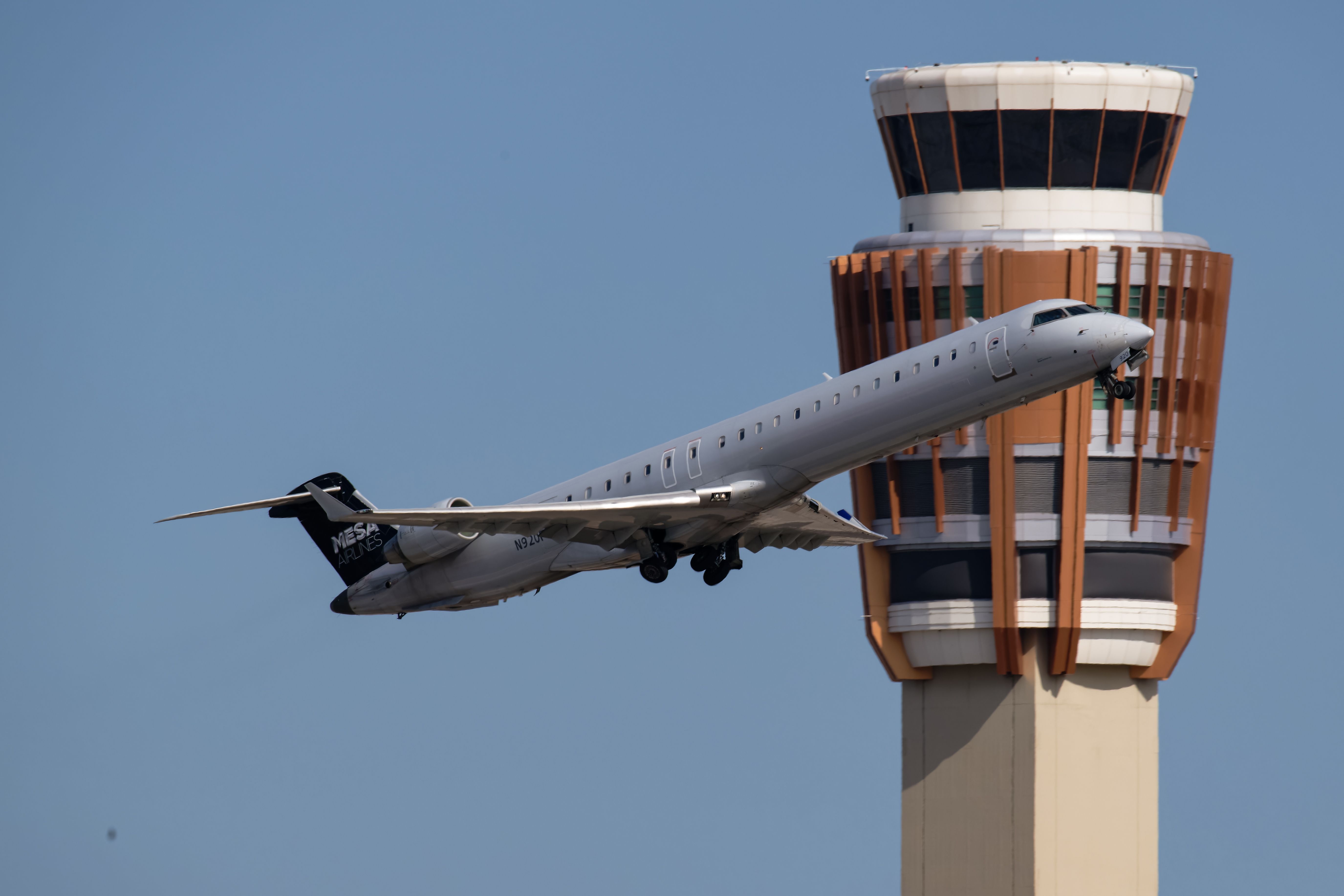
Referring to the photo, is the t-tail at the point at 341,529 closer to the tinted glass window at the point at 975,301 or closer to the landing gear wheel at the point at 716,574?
the landing gear wheel at the point at 716,574

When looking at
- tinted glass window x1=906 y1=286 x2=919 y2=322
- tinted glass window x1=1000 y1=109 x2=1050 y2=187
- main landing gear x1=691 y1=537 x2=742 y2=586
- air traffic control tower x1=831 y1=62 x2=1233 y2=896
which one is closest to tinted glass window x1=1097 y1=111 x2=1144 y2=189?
air traffic control tower x1=831 y1=62 x2=1233 y2=896

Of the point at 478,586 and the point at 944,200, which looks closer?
the point at 478,586

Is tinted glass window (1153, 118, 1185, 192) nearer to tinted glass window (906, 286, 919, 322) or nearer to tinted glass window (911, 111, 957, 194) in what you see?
tinted glass window (911, 111, 957, 194)

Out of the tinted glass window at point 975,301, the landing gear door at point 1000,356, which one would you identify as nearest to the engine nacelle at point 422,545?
the landing gear door at point 1000,356

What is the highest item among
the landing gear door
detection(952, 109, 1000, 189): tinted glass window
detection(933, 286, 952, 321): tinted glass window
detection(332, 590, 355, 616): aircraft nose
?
detection(952, 109, 1000, 189): tinted glass window

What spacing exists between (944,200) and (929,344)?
3520 centimetres

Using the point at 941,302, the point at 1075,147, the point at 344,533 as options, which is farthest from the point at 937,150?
the point at 344,533

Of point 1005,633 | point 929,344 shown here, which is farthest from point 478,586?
point 1005,633

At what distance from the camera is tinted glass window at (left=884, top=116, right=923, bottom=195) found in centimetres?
9450

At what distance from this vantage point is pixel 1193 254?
300 ft

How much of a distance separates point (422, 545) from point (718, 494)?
12178 mm

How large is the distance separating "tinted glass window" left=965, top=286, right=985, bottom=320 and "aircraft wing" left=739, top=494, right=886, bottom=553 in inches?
713

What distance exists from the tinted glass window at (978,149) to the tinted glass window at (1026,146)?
38cm

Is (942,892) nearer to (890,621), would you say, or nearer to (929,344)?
(890,621)
